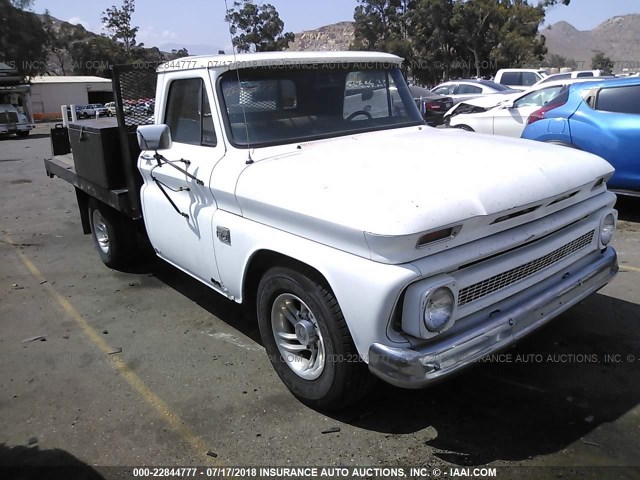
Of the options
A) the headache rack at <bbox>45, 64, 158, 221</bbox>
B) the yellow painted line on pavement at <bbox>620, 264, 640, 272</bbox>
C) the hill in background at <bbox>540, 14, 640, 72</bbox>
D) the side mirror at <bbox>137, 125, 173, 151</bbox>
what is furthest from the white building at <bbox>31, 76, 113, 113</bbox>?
the hill in background at <bbox>540, 14, 640, 72</bbox>

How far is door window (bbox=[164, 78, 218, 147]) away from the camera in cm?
378

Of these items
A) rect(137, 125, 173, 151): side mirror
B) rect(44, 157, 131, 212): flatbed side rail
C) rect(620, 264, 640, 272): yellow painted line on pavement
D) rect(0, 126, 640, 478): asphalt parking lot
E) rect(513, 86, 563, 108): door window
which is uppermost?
rect(513, 86, 563, 108): door window

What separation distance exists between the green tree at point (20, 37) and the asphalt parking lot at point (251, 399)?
46.1m

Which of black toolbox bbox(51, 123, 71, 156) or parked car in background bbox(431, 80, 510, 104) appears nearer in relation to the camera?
black toolbox bbox(51, 123, 71, 156)

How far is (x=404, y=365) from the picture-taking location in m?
2.47

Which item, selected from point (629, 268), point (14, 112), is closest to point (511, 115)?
point (629, 268)

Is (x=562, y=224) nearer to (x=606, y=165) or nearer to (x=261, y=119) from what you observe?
(x=606, y=165)

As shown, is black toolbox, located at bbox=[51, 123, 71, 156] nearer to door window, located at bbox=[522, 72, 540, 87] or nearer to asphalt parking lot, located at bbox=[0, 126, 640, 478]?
asphalt parking lot, located at bbox=[0, 126, 640, 478]

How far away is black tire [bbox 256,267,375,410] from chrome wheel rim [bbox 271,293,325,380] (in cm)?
3

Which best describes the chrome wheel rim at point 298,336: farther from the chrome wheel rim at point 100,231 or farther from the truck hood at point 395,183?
the chrome wheel rim at point 100,231

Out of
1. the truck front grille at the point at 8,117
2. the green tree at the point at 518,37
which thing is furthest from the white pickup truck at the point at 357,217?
the green tree at the point at 518,37

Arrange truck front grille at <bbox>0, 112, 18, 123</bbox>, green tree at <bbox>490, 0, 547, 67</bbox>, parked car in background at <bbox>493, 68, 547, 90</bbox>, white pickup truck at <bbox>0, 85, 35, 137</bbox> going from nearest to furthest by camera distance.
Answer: parked car in background at <bbox>493, 68, 547, 90</bbox> → truck front grille at <bbox>0, 112, 18, 123</bbox> → white pickup truck at <bbox>0, 85, 35, 137</bbox> → green tree at <bbox>490, 0, 547, 67</bbox>

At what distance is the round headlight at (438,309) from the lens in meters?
2.51

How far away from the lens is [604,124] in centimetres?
658
